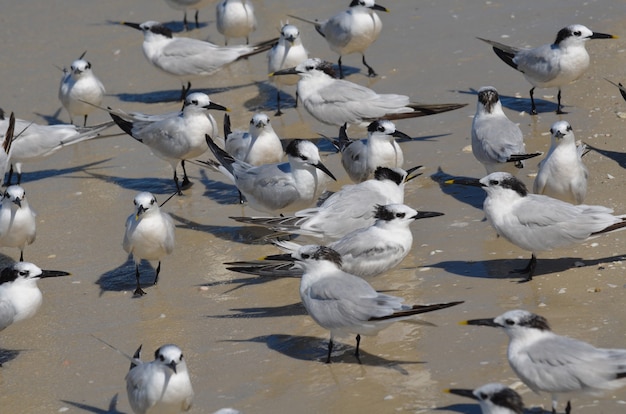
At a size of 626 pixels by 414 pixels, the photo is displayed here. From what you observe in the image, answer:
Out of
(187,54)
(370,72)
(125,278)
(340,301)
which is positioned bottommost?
(125,278)

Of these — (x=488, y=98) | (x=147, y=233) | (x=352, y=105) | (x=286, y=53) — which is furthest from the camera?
(x=286, y=53)

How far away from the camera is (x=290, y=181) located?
7867 millimetres

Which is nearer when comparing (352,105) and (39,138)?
(352,105)

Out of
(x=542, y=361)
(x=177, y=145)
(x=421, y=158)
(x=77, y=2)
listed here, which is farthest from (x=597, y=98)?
(x=77, y=2)

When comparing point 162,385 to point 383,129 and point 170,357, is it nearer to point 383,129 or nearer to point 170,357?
point 170,357

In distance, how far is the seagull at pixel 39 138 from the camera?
30.0ft

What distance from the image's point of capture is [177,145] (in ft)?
28.7

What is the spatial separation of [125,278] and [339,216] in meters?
1.50

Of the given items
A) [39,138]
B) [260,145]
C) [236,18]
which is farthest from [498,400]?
[236,18]

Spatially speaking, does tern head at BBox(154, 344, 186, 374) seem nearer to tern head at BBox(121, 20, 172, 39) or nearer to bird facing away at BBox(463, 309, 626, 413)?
bird facing away at BBox(463, 309, 626, 413)

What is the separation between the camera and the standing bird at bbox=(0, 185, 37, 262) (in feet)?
24.8

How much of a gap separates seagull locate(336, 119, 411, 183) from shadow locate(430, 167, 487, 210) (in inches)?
12.0

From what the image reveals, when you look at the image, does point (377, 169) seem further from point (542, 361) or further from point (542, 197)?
point (542, 361)

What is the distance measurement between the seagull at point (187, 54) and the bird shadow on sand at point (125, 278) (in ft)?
10.1
